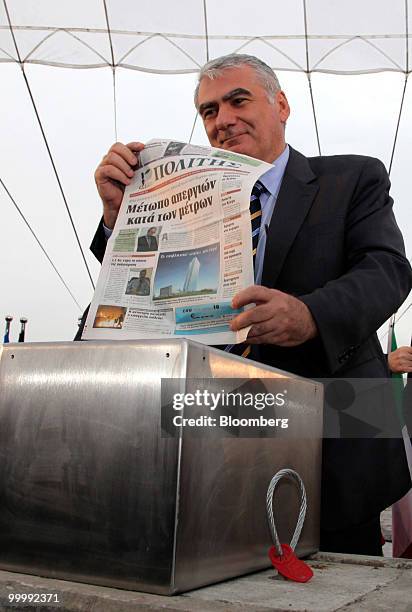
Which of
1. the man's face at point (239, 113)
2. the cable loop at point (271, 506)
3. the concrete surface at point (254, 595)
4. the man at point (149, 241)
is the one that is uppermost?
the man's face at point (239, 113)

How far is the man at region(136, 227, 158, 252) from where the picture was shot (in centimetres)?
127

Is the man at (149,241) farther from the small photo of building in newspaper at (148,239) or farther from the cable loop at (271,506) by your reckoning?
the cable loop at (271,506)

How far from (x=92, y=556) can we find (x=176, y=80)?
13217mm

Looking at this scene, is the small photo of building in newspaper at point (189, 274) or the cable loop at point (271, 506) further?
the small photo of building in newspaper at point (189, 274)

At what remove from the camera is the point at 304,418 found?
1197mm

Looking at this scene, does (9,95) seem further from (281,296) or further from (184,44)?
(281,296)

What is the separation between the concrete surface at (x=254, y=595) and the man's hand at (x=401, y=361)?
235cm

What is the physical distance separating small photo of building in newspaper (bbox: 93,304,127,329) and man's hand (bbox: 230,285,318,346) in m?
0.18

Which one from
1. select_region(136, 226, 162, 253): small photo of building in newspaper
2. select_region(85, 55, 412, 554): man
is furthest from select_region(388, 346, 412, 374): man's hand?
select_region(136, 226, 162, 253): small photo of building in newspaper

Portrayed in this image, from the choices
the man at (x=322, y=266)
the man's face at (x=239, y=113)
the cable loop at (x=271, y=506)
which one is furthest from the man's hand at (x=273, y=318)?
the man's face at (x=239, y=113)

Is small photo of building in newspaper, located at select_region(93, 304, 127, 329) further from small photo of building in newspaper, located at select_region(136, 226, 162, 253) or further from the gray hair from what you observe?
the gray hair

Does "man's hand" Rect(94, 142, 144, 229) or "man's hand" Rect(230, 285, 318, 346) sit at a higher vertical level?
"man's hand" Rect(94, 142, 144, 229)

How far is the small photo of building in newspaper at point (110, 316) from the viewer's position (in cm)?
122

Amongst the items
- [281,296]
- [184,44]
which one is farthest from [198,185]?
[184,44]
